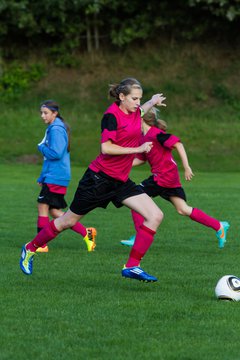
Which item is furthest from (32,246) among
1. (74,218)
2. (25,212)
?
(25,212)

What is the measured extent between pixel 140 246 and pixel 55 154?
2.97 meters

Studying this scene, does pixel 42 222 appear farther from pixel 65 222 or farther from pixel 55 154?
pixel 65 222

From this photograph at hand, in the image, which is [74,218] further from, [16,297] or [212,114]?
[212,114]

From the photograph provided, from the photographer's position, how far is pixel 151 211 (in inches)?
334

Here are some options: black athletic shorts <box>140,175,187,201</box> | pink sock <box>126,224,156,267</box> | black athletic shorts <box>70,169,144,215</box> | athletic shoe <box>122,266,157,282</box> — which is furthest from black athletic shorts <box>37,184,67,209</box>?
athletic shoe <box>122,266,157,282</box>

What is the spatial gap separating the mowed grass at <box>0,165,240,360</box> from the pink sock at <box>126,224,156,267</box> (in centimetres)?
21

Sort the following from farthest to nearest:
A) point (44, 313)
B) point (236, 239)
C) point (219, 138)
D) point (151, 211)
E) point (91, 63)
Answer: point (91, 63) → point (219, 138) → point (236, 239) → point (151, 211) → point (44, 313)

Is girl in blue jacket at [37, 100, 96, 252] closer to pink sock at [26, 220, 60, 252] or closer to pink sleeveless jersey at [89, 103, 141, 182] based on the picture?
pink sock at [26, 220, 60, 252]

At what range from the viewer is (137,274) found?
8.31m

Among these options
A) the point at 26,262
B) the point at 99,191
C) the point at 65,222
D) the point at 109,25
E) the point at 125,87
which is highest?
the point at 125,87

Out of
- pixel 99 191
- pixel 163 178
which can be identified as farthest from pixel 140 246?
pixel 163 178

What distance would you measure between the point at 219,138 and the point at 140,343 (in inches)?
929

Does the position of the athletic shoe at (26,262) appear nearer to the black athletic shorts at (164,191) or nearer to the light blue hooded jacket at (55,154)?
the light blue hooded jacket at (55,154)

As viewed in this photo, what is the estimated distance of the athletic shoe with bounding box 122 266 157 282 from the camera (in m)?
8.30
